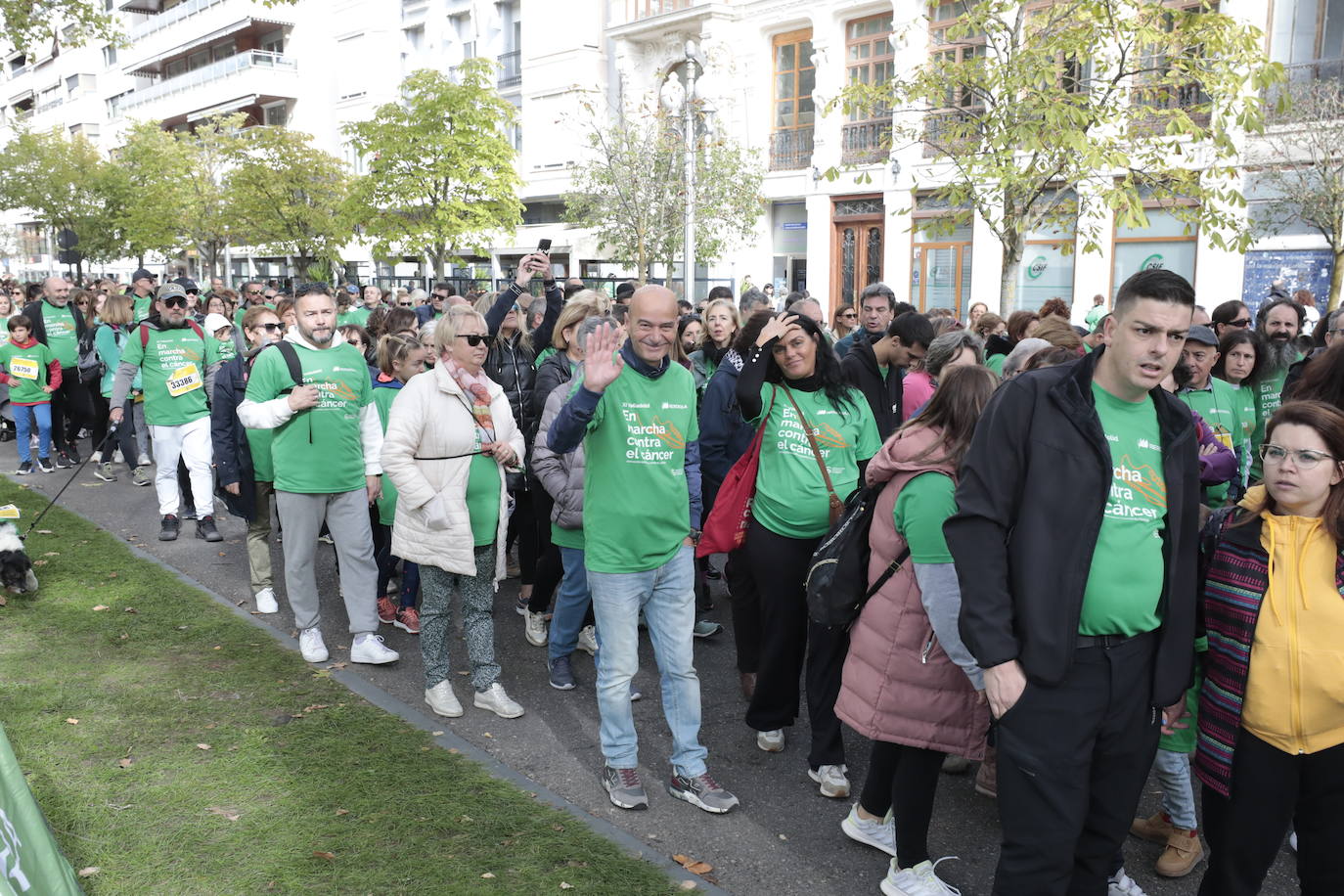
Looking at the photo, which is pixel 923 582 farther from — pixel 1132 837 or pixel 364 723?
pixel 364 723

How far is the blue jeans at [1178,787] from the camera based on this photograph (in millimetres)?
3871

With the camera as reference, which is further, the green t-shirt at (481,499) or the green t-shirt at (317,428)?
the green t-shirt at (317,428)

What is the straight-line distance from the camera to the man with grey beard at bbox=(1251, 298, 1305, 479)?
607 centimetres

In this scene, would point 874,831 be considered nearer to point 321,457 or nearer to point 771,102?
point 321,457

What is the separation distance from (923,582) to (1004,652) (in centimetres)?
56

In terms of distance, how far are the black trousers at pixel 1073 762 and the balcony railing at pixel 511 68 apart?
120 ft

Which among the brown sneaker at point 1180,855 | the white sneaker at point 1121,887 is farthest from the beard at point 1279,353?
the white sneaker at point 1121,887

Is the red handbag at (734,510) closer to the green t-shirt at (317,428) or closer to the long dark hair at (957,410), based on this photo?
the long dark hair at (957,410)

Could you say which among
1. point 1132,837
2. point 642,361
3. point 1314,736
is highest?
point 642,361

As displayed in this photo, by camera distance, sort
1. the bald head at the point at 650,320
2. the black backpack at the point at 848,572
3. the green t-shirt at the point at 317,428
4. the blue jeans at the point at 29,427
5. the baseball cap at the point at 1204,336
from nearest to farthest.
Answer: the black backpack at the point at 848,572, the bald head at the point at 650,320, the baseball cap at the point at 1204,336, the green t-shirt at the point at 317,428, the blue jeans at the point at 29,427

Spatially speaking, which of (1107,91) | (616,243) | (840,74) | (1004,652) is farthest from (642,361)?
(840,74)

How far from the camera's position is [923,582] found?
3.39 metres

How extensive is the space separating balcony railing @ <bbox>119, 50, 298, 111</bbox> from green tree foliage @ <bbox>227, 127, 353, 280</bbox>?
60.2 ft

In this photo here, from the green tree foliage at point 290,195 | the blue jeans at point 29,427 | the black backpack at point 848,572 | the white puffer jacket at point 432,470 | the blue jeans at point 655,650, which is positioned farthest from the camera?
the green tree foliage at point 290,195
